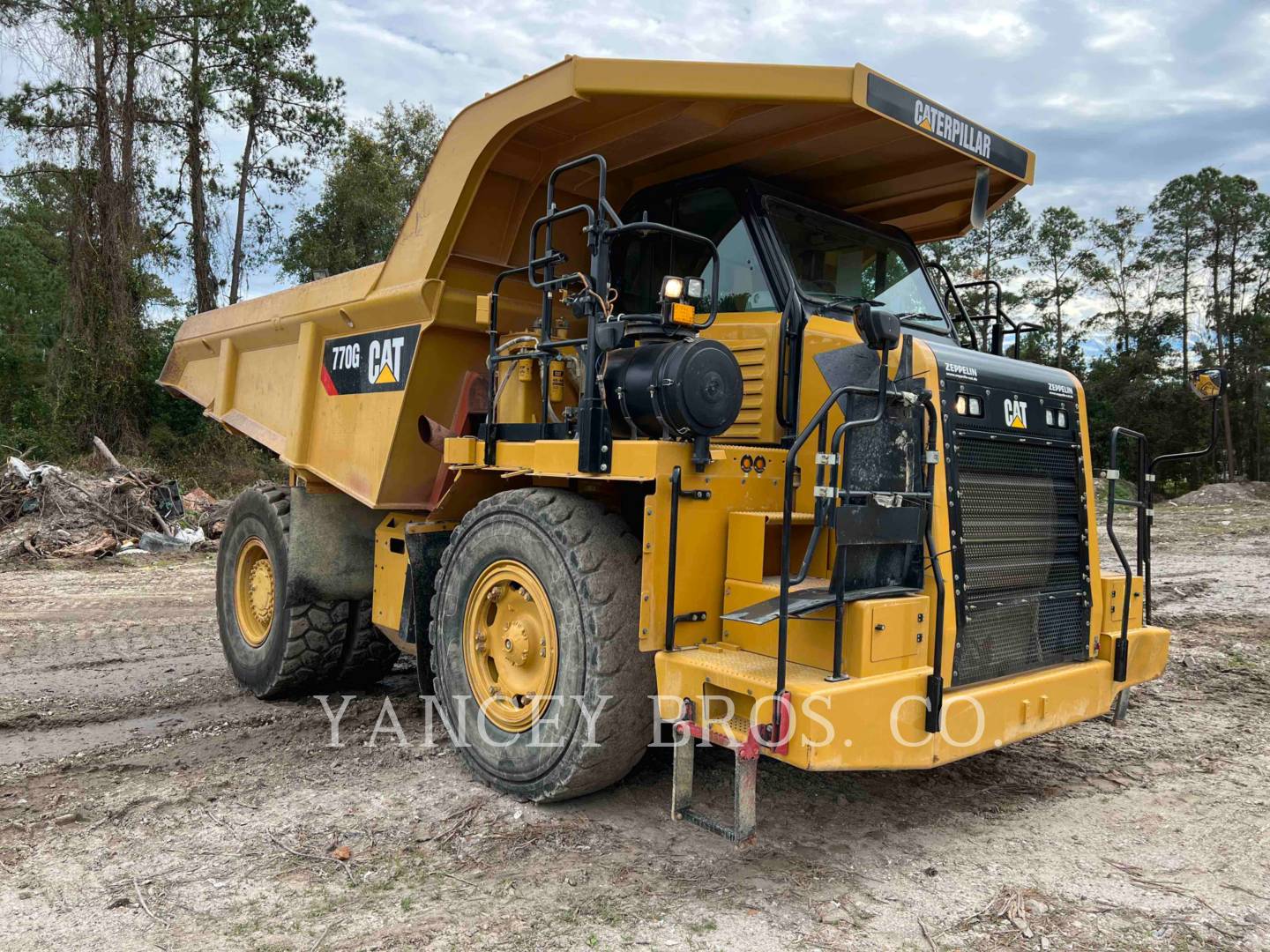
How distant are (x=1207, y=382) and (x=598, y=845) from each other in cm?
321

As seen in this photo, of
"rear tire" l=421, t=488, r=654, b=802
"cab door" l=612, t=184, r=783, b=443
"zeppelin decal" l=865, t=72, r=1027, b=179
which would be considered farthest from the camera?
"cab door" l=612, t=184, r=783, b=443

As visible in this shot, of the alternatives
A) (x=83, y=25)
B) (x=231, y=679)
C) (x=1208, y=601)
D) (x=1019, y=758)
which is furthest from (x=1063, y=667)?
(x=83, y=25)

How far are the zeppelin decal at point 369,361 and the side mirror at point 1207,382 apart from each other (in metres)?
3.66

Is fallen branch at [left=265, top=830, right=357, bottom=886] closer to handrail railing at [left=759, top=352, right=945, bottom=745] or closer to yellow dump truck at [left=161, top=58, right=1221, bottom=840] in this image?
yellow dump truck at [left=161, top=58, right=1221, bottom=840]

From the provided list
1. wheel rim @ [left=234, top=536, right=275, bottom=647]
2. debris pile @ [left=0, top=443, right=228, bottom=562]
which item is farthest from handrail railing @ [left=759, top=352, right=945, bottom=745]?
debris pile @ [left=0, top=443, right=228, bottom=562]

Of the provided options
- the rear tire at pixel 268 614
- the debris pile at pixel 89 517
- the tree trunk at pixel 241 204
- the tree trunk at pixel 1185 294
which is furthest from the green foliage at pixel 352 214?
the tree trunk at pixel 1185 294

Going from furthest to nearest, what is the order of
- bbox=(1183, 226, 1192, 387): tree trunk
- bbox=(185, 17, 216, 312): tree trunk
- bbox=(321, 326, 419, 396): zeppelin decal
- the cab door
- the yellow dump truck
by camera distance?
1. bbox=(1183, 226, 1192, 387): tree trunk
2. bbox=(185, 17, 216, 312): tree trunk
3. bbox=(321, 326, 419, 396): zeppelin decal
4. the cab door
5. the yellow dump truck

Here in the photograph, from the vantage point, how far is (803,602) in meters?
3.38

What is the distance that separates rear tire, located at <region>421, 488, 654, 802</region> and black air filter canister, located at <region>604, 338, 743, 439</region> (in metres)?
0.48

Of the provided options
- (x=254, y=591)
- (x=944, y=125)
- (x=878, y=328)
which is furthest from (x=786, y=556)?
(x=254, y=591)

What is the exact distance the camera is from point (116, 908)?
323 cm

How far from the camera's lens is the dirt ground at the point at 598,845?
3.11 meters

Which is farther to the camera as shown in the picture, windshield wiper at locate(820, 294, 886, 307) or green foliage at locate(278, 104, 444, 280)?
green foliage at locate(278, 104, 444, 280)

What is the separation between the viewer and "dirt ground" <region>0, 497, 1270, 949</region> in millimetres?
3109
